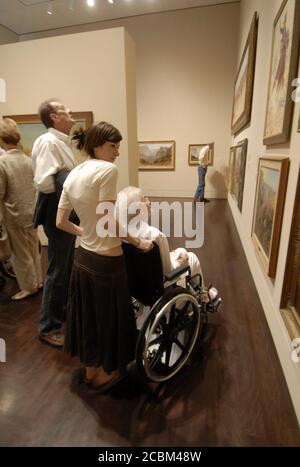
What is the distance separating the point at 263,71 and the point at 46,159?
2667mm

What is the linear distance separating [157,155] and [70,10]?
428 centimetres

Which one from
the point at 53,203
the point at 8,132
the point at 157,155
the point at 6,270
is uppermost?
the point at 8,132

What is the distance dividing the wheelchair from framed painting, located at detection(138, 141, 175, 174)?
22.4 ft

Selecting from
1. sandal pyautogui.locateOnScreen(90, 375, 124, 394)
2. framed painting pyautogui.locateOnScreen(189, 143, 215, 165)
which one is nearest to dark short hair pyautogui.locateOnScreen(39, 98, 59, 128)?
sandal pyautogui.locateOnScreen(90, 375, 124, 394)

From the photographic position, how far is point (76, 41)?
2994 mm

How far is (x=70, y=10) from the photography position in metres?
6.73

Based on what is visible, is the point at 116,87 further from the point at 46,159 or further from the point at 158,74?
the point at 158,74

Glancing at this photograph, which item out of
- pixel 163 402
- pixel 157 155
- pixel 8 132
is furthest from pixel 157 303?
pixel 157 155

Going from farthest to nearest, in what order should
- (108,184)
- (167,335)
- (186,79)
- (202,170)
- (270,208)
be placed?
(186,79) < (202,170) < (270,208) < (167,335) < (108,184)

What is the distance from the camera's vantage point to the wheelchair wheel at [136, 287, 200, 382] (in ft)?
4.34

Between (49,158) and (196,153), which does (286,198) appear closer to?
(49,158)

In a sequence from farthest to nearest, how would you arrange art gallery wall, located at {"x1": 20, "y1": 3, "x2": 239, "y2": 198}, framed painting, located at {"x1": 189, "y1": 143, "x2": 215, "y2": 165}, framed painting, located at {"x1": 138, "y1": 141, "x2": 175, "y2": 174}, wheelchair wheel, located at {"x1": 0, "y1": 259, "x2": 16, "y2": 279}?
framed painting, located at {"x1": 138, "y1": 141, "x2": 175, "y2": 174} → framed painting, located at {"x1": 189, "y1": 143, "x2": 215, "y2": 165} → art gallery wall, located at {"x1": 20, "y1": 3, "x2": 239, "y2": 198} → wheelchair wheel, located at {"x1": 0, "y1": 259, "x2": 16, "y2": 279}

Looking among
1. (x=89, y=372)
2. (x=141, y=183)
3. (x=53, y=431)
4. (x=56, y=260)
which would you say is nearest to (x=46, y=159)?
(x=56, y=260)

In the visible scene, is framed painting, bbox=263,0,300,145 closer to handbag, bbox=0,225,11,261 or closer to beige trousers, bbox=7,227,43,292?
beige trousers, bbox=7,227,43,292
